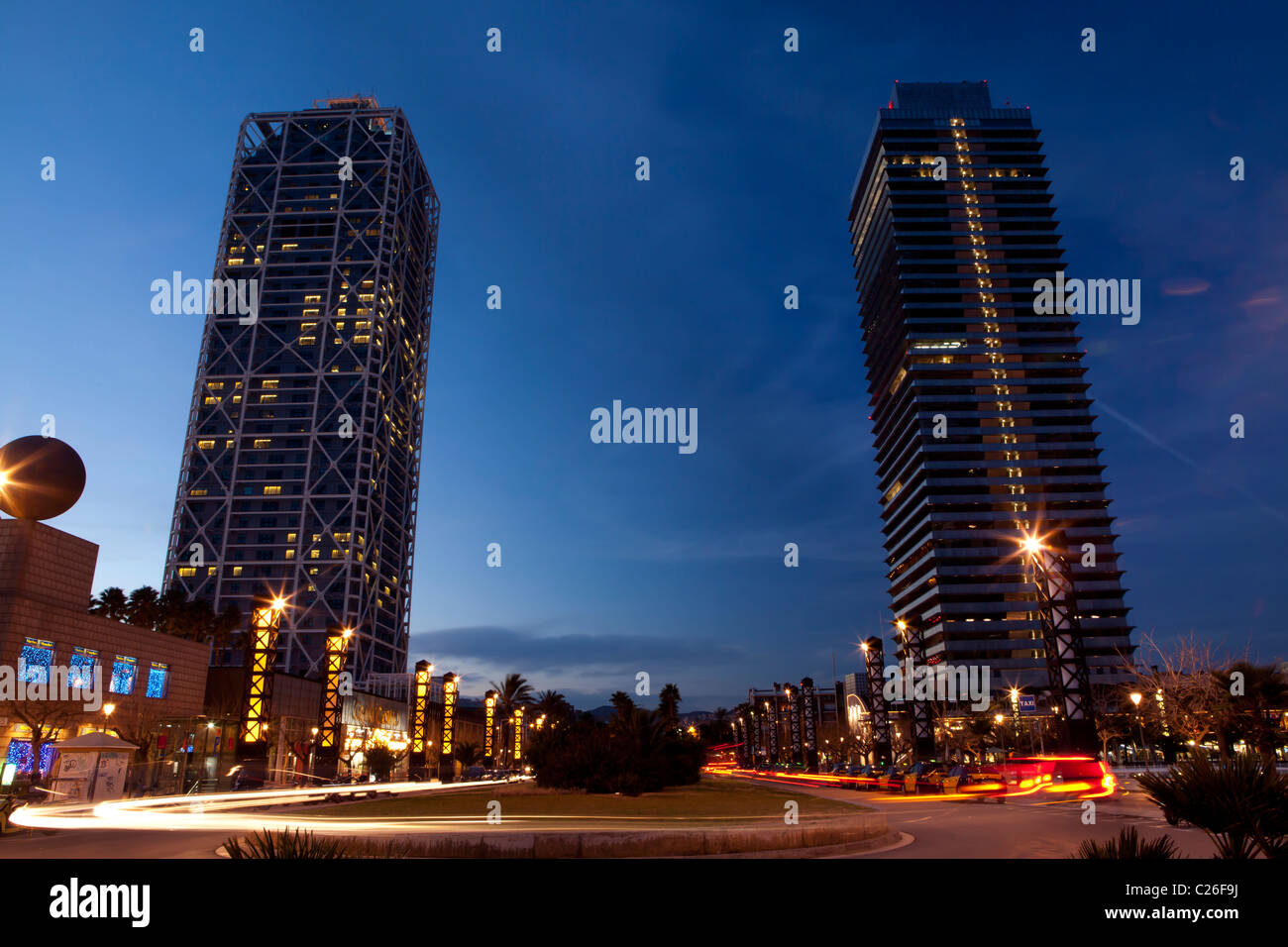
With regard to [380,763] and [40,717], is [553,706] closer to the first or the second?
[380,763]

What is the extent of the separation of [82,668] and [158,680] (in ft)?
28.7

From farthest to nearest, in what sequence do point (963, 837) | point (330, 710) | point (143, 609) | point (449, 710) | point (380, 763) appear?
point (449, 710) < point (143, 609) < point (380, 763) < point (330, 710) < point (963, 837)

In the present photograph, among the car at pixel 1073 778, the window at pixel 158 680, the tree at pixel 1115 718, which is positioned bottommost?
the tree at pixel 1115 718

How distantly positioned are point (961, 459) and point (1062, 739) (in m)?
141

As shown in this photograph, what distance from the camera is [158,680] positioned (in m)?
50.4

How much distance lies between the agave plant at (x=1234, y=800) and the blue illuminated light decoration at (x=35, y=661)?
147 ft

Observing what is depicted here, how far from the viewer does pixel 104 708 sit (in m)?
43.5

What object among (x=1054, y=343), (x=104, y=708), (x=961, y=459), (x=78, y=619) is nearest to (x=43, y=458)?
(x=78, y=619)

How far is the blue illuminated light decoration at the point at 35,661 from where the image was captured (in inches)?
1479

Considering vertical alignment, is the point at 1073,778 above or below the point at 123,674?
below

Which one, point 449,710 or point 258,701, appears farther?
point 449,710

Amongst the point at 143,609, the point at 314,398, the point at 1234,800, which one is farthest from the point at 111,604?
the point at 314,398

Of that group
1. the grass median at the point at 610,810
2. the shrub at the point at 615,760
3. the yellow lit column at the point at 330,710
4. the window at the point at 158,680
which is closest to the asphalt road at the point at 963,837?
the grass median at the point at 610,810

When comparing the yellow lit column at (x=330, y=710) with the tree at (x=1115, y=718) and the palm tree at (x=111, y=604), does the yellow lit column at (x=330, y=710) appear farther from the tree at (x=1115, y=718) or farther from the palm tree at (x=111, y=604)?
the tree at (x=1115, y=718)
